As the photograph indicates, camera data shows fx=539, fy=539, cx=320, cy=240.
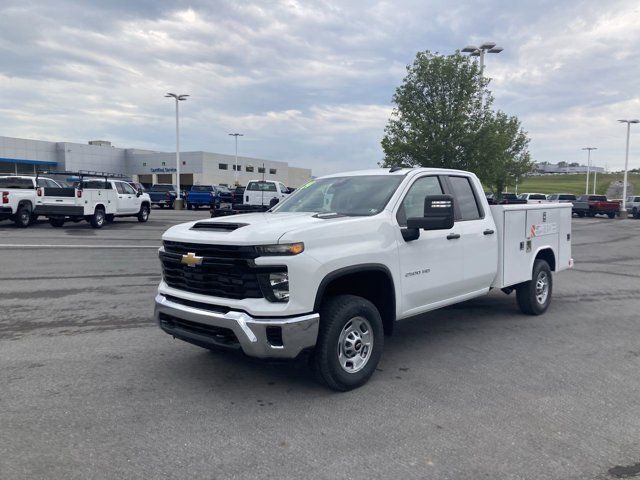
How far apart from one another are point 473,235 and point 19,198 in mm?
17766

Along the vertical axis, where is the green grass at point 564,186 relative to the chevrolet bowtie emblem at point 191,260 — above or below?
above

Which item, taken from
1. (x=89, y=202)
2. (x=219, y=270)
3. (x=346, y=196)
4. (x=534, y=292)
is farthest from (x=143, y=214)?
(x=219, y=270)

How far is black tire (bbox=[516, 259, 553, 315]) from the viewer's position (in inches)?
282

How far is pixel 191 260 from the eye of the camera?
439 centimetres

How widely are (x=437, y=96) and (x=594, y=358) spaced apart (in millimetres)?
20206

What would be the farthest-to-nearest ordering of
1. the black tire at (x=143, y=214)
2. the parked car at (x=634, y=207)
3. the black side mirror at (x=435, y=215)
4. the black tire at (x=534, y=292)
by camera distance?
the parked car at (x=634, y=207)
the black tire at (x=143, y=214)
the black tire at (x=534, y=292)
the black side mirror at (x=435, y=215)

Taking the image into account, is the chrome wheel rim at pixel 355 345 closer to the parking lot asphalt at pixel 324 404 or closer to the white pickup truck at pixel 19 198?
the parking lot asphalt at pixel 324 404

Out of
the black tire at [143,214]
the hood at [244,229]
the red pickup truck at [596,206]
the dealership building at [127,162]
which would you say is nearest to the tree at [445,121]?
the black tire at [143,214]

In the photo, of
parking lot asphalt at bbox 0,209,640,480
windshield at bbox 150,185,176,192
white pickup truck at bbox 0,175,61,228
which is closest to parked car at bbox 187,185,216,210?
windshield at bbox 150,185,176,192

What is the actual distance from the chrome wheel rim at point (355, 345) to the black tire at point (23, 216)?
1804 centimetres

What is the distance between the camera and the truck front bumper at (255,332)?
3986mm

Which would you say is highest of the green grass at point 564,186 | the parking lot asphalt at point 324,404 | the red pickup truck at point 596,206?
the green grass at point 564,186

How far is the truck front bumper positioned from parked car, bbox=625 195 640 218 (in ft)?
137

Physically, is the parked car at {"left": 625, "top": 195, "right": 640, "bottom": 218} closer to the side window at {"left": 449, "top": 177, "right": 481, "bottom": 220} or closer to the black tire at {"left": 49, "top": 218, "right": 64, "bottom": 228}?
the black tire at {"left": 49, "top": 218, "right": 64, "bottom": 228}
